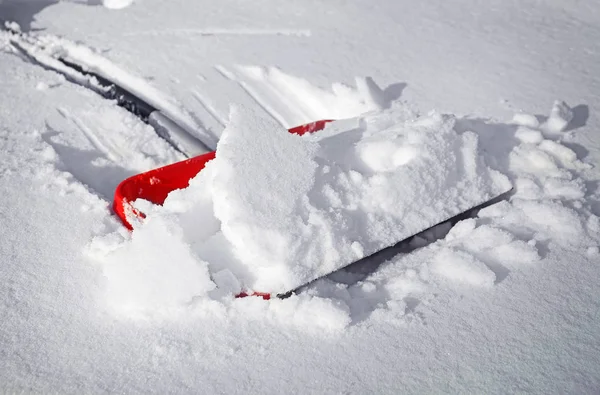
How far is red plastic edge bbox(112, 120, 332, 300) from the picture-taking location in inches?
73.5

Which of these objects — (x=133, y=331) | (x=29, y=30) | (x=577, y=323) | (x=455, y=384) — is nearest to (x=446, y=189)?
(x=577, y=323)

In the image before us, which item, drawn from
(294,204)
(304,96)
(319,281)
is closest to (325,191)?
(294,204)

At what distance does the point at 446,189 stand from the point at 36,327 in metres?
1.21

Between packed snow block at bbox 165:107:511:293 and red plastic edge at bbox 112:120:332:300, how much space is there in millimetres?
246

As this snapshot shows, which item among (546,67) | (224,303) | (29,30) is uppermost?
(546,67)

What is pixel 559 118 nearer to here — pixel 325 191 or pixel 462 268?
pixel 462 268

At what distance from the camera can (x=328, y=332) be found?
150 cm

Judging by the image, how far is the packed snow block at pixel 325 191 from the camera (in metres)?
1.58

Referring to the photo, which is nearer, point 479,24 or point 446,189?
point 446,189

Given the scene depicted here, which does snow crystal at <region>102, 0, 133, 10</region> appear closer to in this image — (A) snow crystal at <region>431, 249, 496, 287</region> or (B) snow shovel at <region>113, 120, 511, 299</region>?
(B) snow shovel at <region>113, 120, 511, 299</region>

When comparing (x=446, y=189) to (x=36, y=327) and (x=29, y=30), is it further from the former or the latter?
(x=29, y=30)

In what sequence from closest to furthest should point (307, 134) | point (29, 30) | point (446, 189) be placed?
1. point (446, 189)
2. point (307, 134)
3. point (29, 30)

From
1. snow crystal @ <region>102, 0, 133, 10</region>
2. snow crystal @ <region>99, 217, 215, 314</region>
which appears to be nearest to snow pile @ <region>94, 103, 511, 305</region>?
snow crystal @ <region>99, 217, 215, 314</region>

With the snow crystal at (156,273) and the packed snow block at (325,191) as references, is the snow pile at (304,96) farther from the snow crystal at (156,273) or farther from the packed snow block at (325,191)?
the snow crystal at (156,273)
